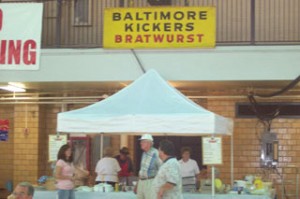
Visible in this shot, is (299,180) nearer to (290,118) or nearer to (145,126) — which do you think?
(290,118)

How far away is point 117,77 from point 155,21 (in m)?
1.46

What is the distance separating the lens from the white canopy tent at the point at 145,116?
10.1 m

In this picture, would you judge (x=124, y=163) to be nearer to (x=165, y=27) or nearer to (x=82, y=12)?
(x=165, y=27)

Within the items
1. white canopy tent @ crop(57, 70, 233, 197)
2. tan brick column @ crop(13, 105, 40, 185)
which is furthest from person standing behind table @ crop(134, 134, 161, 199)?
tan brick column @ crop(13, 105, 40, 185)

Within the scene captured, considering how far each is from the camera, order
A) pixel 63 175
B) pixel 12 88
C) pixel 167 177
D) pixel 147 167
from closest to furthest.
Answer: pixel 167 177
pixel 147 167
pixel 63 175
pixel 12 88

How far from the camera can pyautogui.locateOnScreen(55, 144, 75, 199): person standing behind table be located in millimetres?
11141

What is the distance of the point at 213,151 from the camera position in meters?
10.5

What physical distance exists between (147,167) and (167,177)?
3.47 feet

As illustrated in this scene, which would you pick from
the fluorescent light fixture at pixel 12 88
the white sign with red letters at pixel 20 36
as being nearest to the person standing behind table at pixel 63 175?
the white sign with red letters at pixel 20 36

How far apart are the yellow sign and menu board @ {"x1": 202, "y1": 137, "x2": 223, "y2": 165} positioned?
285cm

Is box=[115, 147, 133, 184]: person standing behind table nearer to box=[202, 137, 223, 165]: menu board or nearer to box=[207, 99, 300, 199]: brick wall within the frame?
box=[207, 99, 300, 199]: brick wall

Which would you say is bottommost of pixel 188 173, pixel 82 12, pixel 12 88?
pixel 188 173

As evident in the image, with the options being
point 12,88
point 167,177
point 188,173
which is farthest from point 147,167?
point 12,88

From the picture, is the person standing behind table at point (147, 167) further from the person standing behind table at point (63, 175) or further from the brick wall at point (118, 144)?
the brick wall at point (118, 144)
